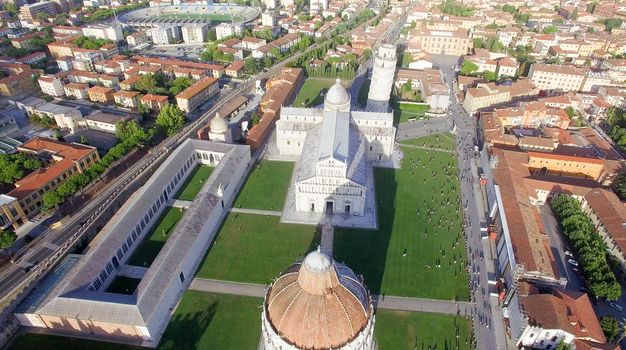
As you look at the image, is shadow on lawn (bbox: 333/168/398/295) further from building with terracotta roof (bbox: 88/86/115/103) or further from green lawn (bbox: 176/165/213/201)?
building with terracotta roof (bbox: 88/86/115/103)

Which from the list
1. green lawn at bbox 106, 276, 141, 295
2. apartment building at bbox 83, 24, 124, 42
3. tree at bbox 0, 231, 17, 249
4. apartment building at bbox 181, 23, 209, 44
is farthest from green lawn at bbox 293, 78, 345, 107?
apartment building at bbox 83, 24, 124, 42

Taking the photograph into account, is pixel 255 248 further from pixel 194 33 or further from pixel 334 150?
pixel 194 33

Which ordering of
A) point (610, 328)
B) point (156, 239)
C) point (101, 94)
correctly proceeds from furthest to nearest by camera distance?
point (101, 94) < point (156, 239) < point (610, 328)

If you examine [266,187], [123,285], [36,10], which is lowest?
[123,285]

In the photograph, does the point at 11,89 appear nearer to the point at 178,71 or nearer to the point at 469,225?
the point at 178,71

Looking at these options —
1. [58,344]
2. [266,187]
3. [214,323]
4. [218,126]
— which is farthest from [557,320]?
[218,126]

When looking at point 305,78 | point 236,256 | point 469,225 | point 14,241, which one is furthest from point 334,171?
point 305,78
